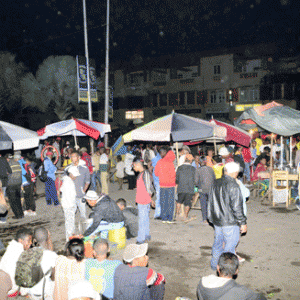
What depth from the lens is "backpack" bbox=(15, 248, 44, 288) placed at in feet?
14.9

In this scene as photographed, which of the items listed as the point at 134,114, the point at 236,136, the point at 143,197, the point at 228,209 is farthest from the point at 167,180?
the point at 134,114

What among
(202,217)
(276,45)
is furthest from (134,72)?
(202,217)

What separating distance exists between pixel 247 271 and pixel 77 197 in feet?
13.3

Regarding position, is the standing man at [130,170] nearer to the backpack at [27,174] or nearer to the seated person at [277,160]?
the backpack at [27,174]

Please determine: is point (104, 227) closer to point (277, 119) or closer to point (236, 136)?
Answer: point (236, 136)

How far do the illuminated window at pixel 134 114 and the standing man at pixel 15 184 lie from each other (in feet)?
122

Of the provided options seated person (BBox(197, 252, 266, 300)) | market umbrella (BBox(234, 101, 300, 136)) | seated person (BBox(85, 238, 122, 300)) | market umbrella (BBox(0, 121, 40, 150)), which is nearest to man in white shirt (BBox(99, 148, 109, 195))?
market umbrella (BBox(0, 121, 40, 150))

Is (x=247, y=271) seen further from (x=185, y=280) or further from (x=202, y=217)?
(x=202, y=217)

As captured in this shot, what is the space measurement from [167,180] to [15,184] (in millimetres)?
4432

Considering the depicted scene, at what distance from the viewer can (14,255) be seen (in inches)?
191

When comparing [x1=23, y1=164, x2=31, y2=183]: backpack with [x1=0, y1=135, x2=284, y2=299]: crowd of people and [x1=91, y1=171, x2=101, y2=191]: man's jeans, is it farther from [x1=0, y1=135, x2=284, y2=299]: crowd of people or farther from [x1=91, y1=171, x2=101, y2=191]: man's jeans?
[x1=91, y1=171, x2=101, y2=191]: man's jeans

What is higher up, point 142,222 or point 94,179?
point 94,179

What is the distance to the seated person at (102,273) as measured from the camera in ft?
12.9

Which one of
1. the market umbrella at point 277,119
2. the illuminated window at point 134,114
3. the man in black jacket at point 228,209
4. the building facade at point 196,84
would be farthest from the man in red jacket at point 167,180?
the illuminated window at point 134,114
